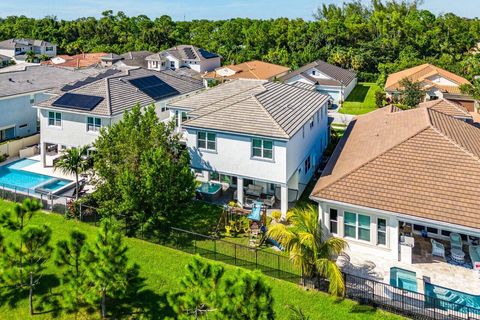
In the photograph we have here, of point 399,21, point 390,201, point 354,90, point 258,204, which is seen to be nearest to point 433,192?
point 390,201

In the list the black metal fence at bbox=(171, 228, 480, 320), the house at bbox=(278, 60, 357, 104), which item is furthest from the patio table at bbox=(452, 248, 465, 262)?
the house at bbox=(278, 60, 357, 104)

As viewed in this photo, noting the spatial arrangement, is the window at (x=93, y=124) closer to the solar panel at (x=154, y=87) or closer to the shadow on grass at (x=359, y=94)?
the solar panel at (x=154, y=87)

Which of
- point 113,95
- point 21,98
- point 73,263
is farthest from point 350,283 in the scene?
point 21,98

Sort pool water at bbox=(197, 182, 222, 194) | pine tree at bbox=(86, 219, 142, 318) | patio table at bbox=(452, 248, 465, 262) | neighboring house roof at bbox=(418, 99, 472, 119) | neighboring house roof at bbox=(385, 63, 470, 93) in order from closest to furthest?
pine tree at bbox=(86, 219, 142, 318) < patio table at bbox=(452, 248, 465, 262) < pool water at bbox=(197, 182, 222, 194) < neighboring house roof at bbox=(418, 99, 472, 119) < neighboring house roof at bbox=(385, 63, 470, 93)

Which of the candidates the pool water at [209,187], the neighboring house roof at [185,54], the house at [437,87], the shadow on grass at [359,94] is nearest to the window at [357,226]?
the pool water at [209,187]

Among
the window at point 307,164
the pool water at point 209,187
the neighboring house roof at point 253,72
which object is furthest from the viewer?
the neighboring house roof at point 253,72

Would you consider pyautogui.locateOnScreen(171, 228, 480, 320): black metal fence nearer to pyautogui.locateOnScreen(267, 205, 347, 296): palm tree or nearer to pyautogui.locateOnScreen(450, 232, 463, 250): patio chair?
pyautogui.locateOnScreen(267, 205, 347, 296): palm tree

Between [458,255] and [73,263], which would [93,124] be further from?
[458,255]
